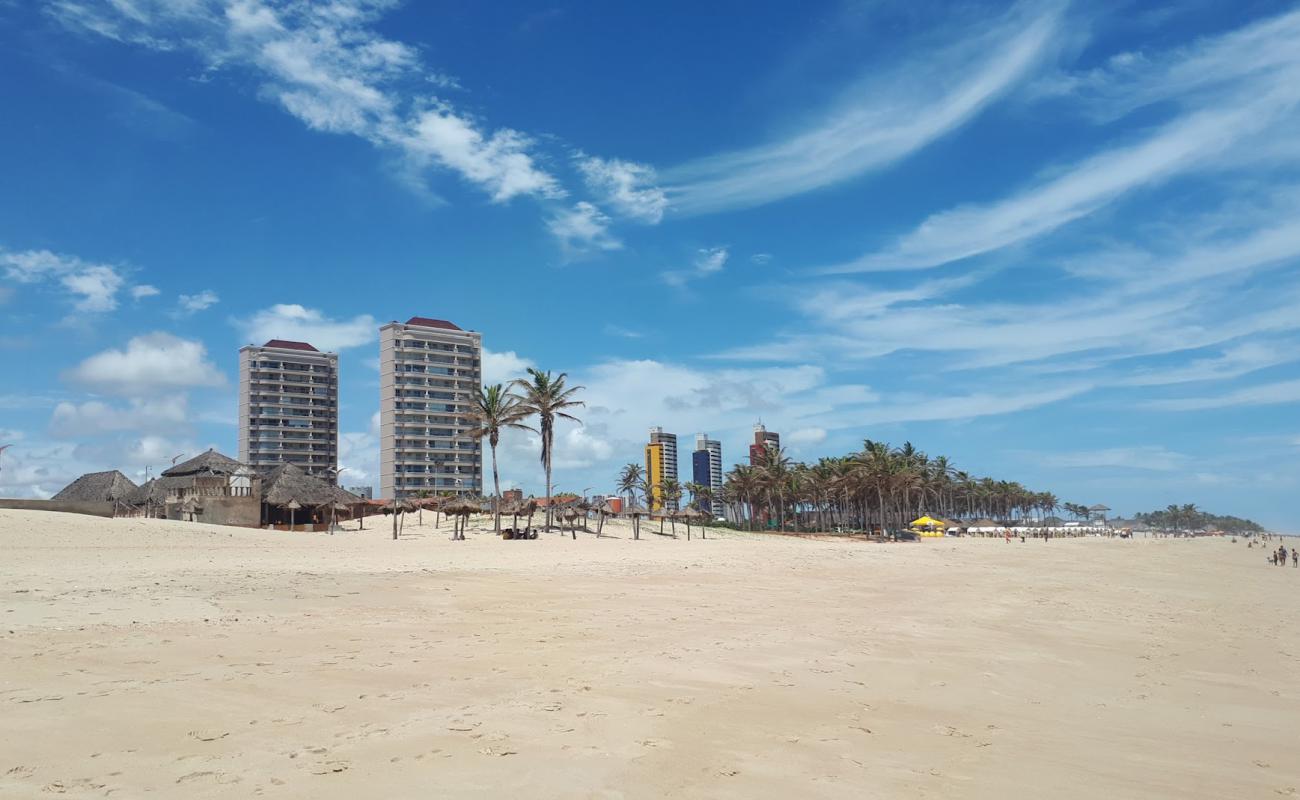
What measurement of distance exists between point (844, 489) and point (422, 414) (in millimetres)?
65427

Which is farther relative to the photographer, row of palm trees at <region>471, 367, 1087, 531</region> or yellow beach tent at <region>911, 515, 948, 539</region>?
yellow beach tent at <region>911, 515, 948, 539</region>

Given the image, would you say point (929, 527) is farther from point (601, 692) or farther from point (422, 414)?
point (601, 692)

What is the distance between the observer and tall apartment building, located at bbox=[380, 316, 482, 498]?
119750mm

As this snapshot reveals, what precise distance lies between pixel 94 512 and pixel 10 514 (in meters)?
17.9

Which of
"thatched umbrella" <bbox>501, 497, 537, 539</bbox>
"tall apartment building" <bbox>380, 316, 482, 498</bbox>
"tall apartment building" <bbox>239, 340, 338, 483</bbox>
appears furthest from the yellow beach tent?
"tall apartment building" <bbox>239, 340, 338, 483</bbox>

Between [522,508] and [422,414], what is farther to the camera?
[422,414]

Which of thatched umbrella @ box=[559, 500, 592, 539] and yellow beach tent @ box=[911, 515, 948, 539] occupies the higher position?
thatched umbrella @ box=[559, 500, 592, 539]

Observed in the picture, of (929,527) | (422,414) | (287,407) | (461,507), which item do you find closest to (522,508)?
(461,507)

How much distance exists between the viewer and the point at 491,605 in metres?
15.6

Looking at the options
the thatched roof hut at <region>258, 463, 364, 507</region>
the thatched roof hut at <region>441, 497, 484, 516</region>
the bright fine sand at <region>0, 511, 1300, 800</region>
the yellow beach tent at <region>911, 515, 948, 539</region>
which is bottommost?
the yellow beach tent at <region>911, 515, 948, 539</region>

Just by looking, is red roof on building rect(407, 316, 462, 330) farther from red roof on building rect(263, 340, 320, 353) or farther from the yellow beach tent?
the yellow beach tent

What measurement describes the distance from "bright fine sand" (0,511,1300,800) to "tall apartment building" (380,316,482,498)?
333 feet

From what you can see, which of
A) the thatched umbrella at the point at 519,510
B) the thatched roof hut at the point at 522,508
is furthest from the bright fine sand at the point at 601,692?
the thatched roof hut at the point at 522,508

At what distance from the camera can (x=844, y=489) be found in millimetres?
83500
